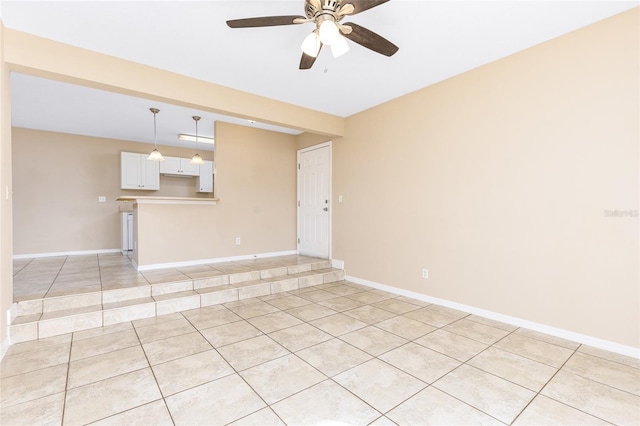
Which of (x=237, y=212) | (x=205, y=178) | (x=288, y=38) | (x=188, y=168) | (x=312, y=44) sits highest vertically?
(x=288, y=38)

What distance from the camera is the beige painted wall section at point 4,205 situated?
7.27 ft

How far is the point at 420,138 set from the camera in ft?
11.7

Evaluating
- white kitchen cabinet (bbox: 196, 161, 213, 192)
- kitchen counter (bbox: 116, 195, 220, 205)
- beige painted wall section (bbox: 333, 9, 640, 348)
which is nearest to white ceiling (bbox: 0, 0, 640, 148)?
beige painted wall section (bbox: 333, 9, 640, 348)

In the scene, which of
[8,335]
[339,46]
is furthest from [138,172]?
[339,46]

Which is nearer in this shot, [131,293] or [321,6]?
[321,6]

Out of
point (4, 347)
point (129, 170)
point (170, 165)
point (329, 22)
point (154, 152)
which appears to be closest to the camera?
point (329, 22)

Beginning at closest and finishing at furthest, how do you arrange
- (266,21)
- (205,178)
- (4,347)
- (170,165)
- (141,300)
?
(266,21)
(4,347)
(141,300)
(170,165)
(205,178)

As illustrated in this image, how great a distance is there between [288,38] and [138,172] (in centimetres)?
525

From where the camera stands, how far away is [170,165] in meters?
6.54

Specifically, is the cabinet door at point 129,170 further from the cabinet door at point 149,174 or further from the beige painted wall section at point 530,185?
the beige painted wall section at point 530,185

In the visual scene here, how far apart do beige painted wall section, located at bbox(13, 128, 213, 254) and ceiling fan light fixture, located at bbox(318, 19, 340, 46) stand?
6219mm

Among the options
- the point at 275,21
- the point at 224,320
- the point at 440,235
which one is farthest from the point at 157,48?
the point at 440,235

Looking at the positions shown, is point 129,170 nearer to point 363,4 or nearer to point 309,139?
point 309,139

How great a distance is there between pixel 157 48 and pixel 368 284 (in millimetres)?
3776
